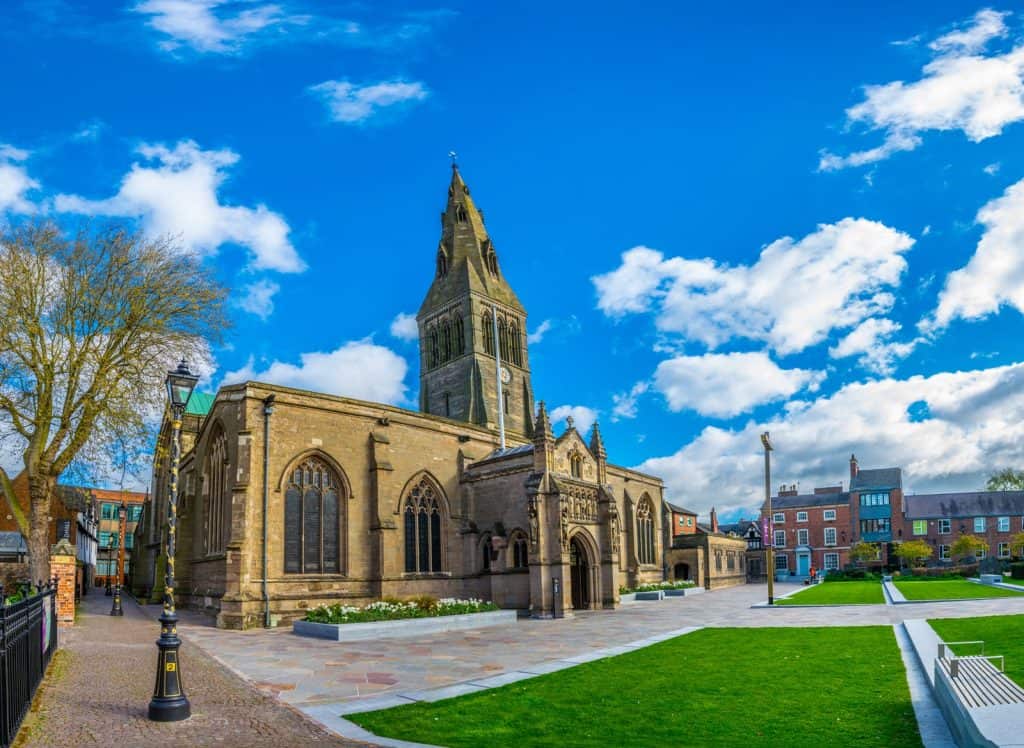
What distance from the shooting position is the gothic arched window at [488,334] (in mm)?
60375

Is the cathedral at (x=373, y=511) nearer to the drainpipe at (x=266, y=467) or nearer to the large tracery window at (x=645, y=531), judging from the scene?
the drainpipe at (x=266, y=467)

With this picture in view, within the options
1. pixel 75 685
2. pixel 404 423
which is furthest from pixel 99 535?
pixel 75 685

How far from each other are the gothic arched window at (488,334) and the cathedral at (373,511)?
19641mm

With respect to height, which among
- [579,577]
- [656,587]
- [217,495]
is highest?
[217,495]

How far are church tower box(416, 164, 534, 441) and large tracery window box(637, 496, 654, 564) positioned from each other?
10.7 m

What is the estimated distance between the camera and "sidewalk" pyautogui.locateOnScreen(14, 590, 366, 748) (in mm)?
10109

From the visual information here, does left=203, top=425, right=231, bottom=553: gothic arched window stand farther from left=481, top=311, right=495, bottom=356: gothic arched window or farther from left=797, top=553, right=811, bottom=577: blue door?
left=797, top=553, right=811, bottom=577: blue door

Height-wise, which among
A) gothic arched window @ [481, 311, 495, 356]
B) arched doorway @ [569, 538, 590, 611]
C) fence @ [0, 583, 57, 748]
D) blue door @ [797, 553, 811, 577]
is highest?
gothic arched window @ [481, 311, 495, 356]

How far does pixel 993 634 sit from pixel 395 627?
1662 centimetres

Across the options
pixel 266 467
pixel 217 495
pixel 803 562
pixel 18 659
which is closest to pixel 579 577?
pixel 266 467

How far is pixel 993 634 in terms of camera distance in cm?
1777

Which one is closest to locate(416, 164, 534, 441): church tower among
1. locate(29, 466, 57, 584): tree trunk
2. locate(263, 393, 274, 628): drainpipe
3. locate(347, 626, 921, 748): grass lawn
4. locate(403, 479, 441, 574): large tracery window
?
locate(403, 479, 441, 574): large tracery window

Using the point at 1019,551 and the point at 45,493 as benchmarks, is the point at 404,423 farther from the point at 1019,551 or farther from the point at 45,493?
the point at 1019,551

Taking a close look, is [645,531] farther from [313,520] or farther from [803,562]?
[803,562]
